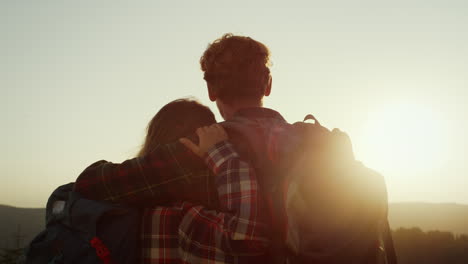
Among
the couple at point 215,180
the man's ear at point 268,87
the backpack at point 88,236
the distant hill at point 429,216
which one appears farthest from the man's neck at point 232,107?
the distant hill at point 429,216

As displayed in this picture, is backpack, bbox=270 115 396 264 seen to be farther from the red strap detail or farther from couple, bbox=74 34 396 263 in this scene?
the red strap detail

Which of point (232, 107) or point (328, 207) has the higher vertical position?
point (232, 107)

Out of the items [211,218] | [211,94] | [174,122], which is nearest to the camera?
[211,218]

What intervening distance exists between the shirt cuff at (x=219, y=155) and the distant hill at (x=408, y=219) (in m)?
73.0

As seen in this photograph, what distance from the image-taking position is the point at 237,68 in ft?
9.36

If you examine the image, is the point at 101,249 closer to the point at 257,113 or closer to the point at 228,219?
the point at 228,219

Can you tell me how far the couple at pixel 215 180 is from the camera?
217cm

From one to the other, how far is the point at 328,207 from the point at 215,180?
624 mm

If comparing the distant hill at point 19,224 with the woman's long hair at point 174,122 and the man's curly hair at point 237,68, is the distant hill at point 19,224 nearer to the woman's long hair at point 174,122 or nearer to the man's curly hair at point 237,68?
the woman's long hair at point 174,122

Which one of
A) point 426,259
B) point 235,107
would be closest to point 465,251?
point 426,259

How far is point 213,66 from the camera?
9.68 ft

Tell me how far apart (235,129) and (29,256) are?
1.39 m

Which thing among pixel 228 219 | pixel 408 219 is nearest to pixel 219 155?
pixel 228 219

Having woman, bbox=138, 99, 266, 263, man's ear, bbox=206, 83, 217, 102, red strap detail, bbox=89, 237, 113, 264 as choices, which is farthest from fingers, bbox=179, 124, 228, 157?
red strap detail, bbox=89, 237, 113, 264
